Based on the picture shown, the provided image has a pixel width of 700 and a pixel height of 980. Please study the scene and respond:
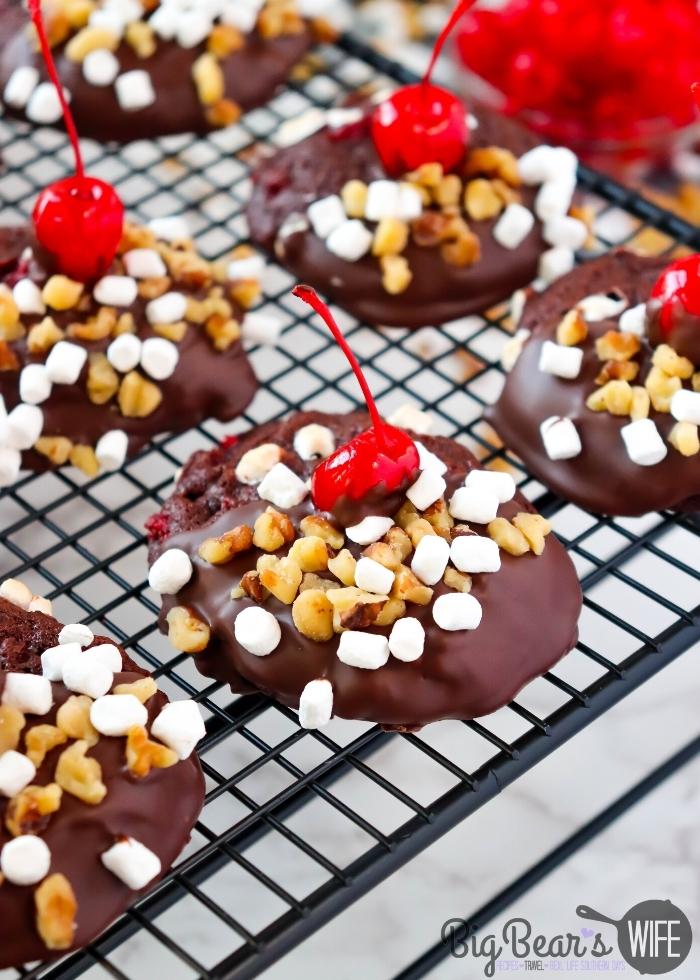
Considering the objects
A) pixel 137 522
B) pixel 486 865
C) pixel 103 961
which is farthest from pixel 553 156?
pixel 103 961

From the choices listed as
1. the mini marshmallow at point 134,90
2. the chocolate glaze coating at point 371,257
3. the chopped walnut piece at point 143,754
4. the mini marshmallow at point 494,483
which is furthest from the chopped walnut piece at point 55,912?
the mini marshmallow at point 134,90

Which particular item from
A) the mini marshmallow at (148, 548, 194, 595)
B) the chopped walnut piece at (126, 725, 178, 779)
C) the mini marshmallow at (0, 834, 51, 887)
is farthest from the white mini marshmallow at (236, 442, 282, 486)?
the mini marshmallow at (0, 834, 51, 887)

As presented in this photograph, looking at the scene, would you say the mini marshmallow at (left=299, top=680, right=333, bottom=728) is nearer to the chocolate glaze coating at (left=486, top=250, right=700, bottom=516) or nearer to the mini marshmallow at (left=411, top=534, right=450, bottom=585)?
the mini marshmallow at (left=411, top=534, right=450, bottom=585)

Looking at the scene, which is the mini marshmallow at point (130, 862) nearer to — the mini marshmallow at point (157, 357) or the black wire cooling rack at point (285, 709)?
the black wire cooling rack at point (285, 709)

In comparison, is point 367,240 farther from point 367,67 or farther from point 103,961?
point 103,961

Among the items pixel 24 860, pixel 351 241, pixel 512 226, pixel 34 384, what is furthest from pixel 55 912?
pixel 512 226

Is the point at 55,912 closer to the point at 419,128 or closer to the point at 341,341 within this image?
the point at 341,341
